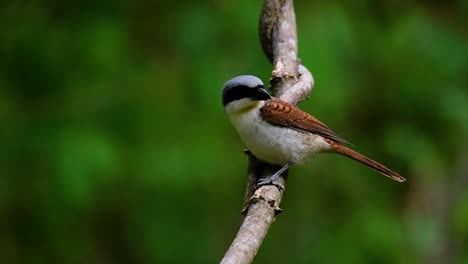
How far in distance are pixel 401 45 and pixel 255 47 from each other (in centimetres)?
122

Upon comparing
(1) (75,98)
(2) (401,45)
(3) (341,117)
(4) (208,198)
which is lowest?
(4) (208,198)

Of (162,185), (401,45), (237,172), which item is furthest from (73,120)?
(401,45)

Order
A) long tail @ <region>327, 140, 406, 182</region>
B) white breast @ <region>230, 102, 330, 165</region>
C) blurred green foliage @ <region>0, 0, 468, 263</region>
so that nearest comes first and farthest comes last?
white breast @ <region>230, 102, 330, 165</region>
long tail @ <region>327, 140, 406, 182</region>
blurred green foliage @ <region>0, 0, 468, 263</region>

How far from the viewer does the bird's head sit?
173 inches

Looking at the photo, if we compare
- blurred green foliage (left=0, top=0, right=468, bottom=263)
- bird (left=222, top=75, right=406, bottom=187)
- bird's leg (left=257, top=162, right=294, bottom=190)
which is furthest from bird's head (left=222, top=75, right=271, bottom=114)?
blurred green foliage (left=0, top=0, right=468, bottom=263)

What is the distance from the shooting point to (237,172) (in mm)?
6180

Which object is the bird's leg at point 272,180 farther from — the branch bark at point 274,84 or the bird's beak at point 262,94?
the bird's beak at point 262,94

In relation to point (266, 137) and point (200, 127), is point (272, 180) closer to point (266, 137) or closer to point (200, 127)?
point (266, 137)

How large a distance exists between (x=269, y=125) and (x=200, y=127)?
158 cm

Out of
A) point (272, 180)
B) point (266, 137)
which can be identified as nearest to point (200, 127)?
point (266, 137)

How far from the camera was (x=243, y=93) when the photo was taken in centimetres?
443

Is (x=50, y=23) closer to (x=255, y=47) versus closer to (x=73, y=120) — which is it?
(x=73, y=120)

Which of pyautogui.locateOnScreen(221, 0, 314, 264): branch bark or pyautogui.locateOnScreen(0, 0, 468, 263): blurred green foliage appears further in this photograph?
pyautogui.locateOnScreen(0, 0, 468, 263): blurred green foliage

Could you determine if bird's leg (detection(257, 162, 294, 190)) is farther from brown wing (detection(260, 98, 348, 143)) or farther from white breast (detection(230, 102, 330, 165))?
brown wing (detection(260, 98, 348, 143))
